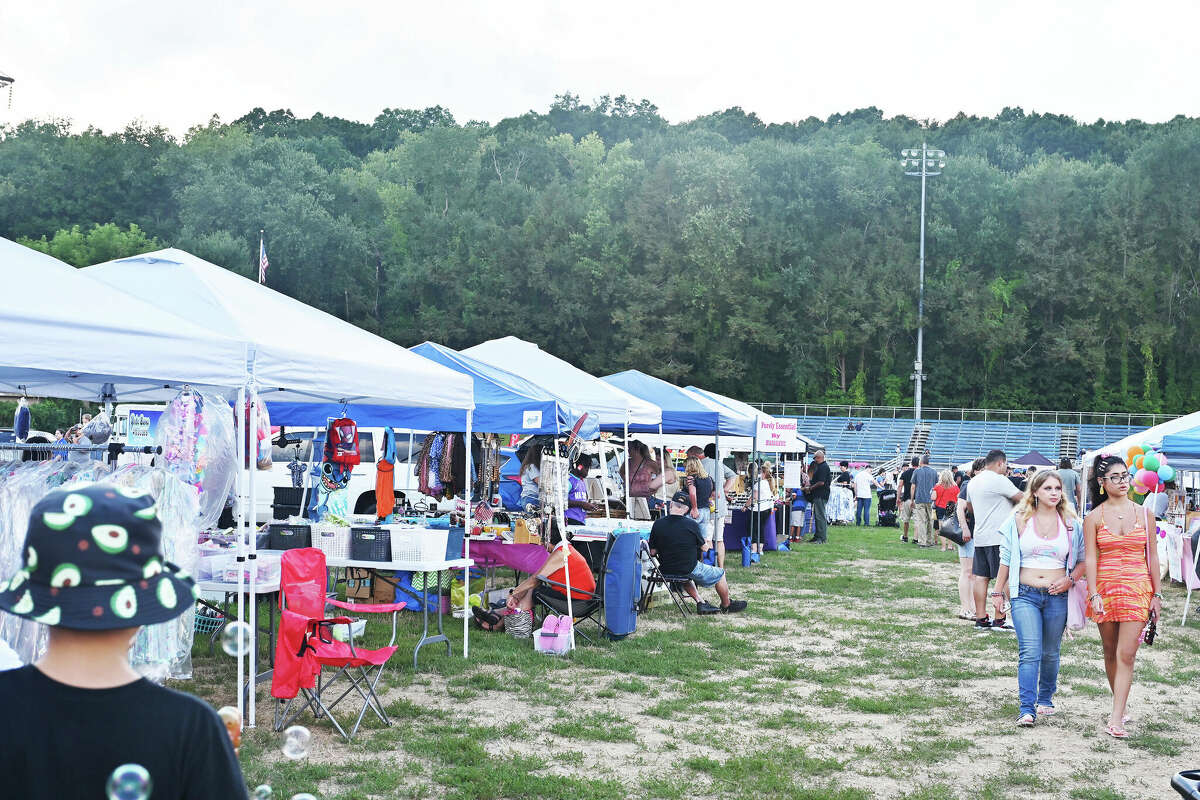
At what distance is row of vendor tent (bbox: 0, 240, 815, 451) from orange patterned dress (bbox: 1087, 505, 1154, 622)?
418 cm

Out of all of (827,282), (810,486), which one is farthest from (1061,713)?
(827,282)

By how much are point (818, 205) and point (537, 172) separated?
1659 centimetres

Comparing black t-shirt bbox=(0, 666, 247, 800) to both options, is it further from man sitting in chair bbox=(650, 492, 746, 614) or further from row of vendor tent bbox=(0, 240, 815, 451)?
man sitting in chair bbox=(650, 492, 746, 614)

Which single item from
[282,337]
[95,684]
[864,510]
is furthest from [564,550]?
[864,510]

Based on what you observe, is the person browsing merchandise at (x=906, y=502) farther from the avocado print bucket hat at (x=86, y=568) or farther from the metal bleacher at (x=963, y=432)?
the metal bleacher at (x=963, y=432)

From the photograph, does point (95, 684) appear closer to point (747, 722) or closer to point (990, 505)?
point (747, 722)

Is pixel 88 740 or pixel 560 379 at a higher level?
pixel 560 379

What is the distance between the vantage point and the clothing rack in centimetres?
509

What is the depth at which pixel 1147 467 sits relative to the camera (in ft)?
36.8

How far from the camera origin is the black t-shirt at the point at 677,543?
10938 millimetres

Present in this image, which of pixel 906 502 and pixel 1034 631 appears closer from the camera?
pixel 1034 631

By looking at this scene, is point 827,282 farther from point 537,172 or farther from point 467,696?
point 467,696

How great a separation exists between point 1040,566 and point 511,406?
14.8 ft

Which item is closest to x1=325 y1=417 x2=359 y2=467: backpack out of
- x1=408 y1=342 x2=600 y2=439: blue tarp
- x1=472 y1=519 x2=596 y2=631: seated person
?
x1=408 y1=342 x2=600 y2=439: blue tarp
